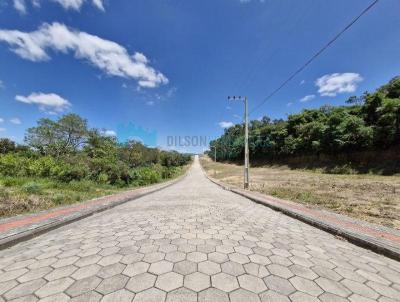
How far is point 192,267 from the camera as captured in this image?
2.93 metres

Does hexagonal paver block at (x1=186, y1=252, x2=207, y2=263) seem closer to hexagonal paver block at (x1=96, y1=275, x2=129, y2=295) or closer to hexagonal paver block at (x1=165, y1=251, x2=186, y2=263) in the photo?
hexagonal paver block at (x1=165, y1=251, x2=186, y2=263)

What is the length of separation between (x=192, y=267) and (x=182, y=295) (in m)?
0.64

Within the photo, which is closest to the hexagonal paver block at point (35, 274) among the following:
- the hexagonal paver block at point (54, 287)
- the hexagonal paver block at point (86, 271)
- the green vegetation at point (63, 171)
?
the hexagonal paver block at point (54, 287)

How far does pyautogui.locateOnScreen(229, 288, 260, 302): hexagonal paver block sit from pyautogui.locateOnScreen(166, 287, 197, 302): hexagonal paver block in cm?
42

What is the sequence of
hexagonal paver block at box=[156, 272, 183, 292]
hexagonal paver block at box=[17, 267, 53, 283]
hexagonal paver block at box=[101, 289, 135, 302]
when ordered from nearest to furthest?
1. hexagonal paver block at box=[101, 289, 135, 302]
2. hexagonal paver block at box=[156, 272, 183, 292]
3. hexagonal paver block at box=[17, 267, 53, 283]

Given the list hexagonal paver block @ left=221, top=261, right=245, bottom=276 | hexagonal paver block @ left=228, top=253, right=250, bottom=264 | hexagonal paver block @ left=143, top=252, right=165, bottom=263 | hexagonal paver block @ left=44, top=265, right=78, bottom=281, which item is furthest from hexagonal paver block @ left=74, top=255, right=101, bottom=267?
hexagonal paver block @ left=228, top=253, right=250, bottom=264

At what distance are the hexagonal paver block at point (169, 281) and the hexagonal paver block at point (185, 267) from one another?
0.10 m

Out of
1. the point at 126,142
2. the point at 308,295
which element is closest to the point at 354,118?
the point at 308,295

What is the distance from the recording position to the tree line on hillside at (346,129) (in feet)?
77.2

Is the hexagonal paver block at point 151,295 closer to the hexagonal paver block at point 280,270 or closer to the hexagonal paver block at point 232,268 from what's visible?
the hexagonal paver block at point 232,268

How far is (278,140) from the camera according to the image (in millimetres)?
47844

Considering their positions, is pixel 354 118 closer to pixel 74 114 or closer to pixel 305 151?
pixel 305 151

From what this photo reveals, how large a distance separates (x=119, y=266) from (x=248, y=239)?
2.45 m

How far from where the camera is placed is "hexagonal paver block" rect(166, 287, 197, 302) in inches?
87.5
